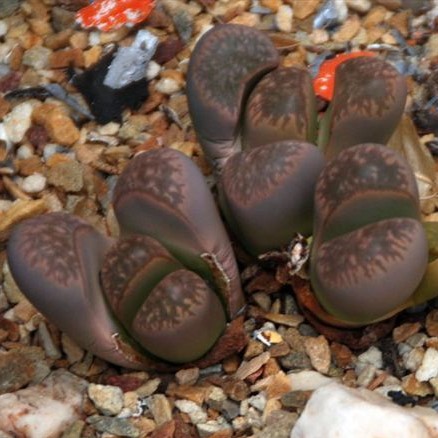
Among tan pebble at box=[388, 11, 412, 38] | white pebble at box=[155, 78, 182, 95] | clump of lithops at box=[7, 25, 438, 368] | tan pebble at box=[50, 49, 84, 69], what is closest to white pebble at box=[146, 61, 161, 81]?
white pebble at box=[155, 78, 182, 95]

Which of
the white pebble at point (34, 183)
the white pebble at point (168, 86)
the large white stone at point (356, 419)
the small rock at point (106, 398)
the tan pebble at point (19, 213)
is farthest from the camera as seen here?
the white pebble at point (168, 86)

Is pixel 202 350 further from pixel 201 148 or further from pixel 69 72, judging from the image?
pixel 69 72

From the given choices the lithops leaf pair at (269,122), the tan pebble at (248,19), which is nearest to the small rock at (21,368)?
the lithops leaf pair at (269,122)

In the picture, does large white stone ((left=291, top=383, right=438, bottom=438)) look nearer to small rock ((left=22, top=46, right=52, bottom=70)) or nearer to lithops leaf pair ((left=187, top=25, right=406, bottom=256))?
lithops leaf pair ((left=187, top=25, right=406, bottom=256))

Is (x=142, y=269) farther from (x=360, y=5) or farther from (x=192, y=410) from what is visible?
(x=360, y=5)

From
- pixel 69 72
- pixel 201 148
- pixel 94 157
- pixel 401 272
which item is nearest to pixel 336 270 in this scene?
pixel 401 272

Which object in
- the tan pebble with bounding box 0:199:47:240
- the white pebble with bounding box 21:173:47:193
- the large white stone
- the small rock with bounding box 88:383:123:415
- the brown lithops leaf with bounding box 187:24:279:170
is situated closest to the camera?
the large white stone

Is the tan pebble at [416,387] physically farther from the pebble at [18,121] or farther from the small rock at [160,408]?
the pebble at [18,121]
